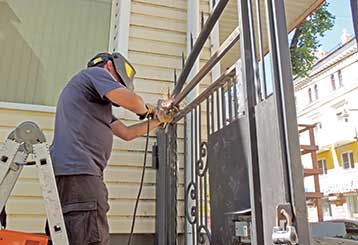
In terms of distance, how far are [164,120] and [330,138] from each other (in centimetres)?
1775

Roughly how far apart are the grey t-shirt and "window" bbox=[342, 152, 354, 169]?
18.0 metres

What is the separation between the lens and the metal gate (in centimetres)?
83

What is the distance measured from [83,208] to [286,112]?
977mm

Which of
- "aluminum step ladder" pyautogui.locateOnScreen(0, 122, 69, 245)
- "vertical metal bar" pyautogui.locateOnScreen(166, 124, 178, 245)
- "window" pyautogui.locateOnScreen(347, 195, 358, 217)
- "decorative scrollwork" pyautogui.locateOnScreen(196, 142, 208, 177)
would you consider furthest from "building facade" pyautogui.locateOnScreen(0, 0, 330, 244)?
"window" pyautogui.locateOnScreen(347, 195, 358, 217)

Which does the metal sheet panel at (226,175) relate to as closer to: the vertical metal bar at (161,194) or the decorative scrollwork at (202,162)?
the decorative scrollwork at (202,162)

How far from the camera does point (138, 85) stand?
9.09 feet

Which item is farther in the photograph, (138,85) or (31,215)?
(138,85)

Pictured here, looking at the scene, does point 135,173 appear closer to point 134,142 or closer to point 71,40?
point 134,142

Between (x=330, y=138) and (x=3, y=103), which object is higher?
(x=330, y=138)

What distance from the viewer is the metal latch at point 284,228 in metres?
0.77

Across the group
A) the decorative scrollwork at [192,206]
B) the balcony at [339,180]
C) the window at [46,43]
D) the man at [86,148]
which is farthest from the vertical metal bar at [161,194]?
the balcony at [339,180]

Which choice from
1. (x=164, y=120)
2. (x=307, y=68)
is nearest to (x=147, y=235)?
(x=164, y=120)

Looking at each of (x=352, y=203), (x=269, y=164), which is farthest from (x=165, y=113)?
(x=352, y=203)

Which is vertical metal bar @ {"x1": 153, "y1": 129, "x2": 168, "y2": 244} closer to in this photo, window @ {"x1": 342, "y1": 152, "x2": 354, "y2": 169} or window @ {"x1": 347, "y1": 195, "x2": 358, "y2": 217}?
window @ {"x1": 347, "y1": 195, "x2": 358, "y2": 217}
